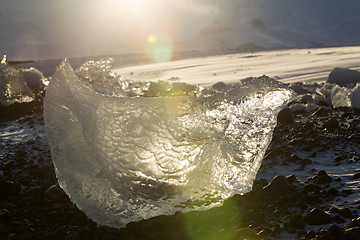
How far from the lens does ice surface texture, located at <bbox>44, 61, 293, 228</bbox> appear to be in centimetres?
259

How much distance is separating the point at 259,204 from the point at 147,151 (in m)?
0.91

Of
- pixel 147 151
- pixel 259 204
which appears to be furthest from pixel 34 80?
pixel 259 204

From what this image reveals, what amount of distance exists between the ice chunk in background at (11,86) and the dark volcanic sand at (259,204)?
2726mm

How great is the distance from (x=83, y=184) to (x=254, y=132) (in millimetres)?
1275

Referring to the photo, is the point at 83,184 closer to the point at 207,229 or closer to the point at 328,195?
the point at 207,229

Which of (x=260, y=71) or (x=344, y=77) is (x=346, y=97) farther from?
(x=260, y=71)

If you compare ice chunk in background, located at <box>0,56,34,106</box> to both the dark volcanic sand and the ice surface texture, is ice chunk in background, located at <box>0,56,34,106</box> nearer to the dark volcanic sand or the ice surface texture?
the dark volcanic sand

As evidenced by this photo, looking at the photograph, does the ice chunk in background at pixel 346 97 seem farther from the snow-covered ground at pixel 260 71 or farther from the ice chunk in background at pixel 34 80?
the ice chunk in background at pixel 34 80

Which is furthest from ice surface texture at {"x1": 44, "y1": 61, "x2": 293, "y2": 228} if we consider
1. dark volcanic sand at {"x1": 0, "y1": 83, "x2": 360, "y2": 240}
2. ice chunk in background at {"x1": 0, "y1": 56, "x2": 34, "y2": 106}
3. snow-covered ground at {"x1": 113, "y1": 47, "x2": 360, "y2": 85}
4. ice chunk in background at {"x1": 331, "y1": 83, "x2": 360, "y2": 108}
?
snow-covered ground at {"x1": 113, "y1": 47, "x2": 360, "y2": 85}

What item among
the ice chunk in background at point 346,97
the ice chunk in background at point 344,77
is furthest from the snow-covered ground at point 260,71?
the ice chunk in background at point 346,97

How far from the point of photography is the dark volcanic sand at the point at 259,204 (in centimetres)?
241

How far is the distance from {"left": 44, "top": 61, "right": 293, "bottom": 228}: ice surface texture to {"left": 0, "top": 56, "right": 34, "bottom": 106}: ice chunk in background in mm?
4604

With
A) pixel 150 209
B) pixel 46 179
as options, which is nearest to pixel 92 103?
pixel 150 209

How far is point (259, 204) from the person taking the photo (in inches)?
108
